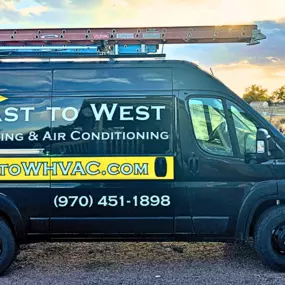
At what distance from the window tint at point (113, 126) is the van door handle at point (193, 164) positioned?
0.24 meters

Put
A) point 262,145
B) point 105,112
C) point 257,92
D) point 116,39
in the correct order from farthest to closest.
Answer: point 257,92, point 116,39, point 105,112, point 262,145

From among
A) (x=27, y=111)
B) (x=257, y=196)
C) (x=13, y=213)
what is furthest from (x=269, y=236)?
(x=27, y=111)

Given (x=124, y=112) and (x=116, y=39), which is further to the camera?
(x=116, y=39)

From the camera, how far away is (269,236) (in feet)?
15.5

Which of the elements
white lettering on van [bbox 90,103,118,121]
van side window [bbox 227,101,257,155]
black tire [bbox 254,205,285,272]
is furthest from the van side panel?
black tire [bbox 254,205,285,272]

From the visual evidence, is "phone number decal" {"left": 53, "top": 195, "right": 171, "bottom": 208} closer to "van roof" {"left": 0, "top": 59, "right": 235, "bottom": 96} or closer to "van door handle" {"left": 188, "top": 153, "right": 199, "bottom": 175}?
"van door handle" {"left": 188, "top": 153, "right": 199, "bottom": 175}

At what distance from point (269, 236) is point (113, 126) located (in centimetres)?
218

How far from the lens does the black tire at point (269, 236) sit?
4.72 m

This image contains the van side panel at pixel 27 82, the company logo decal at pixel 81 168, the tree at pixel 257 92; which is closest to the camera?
the company logo decal at pixel 81 168

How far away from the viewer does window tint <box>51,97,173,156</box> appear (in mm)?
4715

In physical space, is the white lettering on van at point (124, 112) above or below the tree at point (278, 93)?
below

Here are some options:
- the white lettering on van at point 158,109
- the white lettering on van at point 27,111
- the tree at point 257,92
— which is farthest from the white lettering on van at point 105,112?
the tree at point 257,92

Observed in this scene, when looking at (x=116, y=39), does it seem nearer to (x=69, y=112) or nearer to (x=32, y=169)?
(x=69, y=112)

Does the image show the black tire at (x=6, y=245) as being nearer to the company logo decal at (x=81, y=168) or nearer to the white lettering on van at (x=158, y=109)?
the company logo decal at (x=81, y=168)
